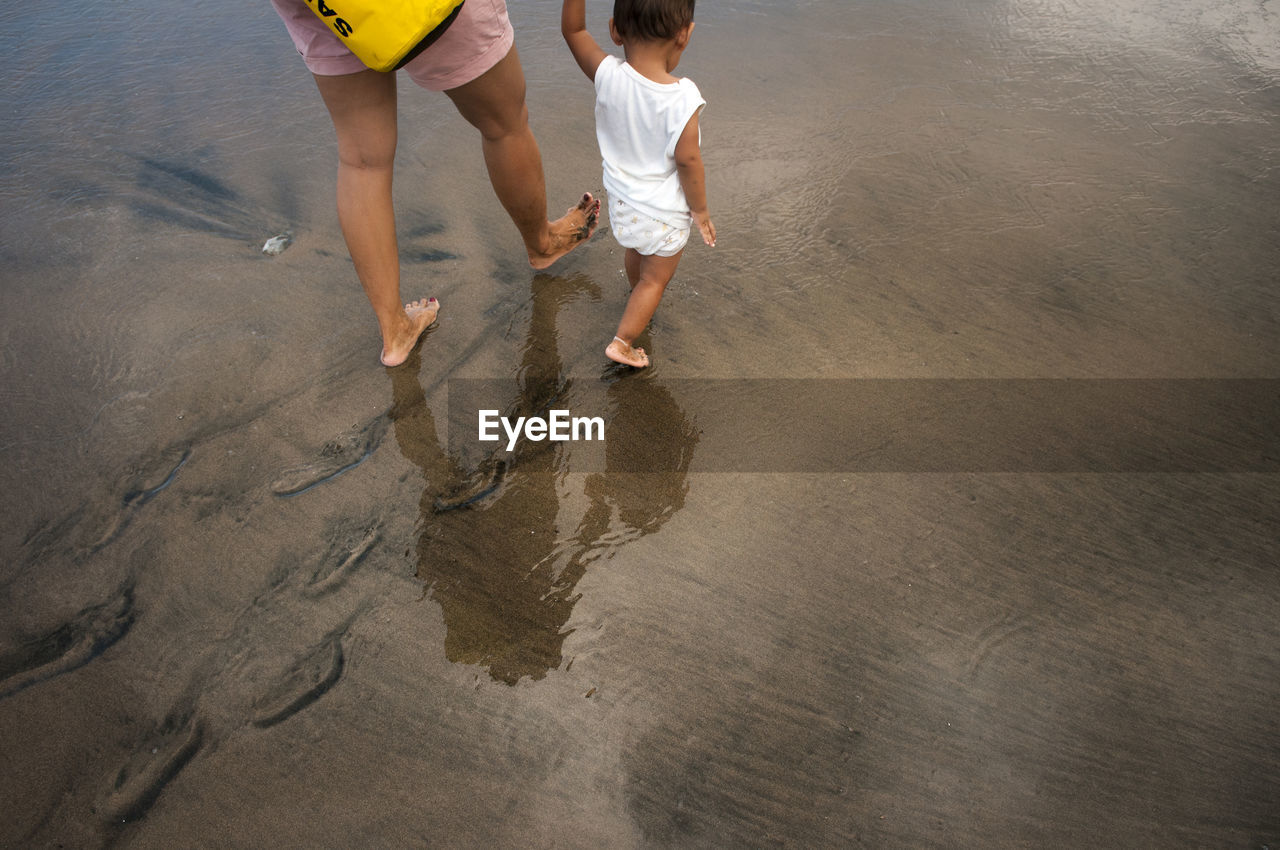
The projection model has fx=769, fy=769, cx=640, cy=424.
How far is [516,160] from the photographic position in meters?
2.33

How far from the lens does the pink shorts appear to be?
1828mm

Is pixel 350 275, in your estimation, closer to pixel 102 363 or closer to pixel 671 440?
pixel 102 363

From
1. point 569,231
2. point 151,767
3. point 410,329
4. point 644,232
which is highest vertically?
point 644,232

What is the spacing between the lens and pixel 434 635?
181cm

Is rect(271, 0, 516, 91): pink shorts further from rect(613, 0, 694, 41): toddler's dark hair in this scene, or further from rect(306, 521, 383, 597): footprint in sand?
rect(306, 521, 383, 597): footprint in sand

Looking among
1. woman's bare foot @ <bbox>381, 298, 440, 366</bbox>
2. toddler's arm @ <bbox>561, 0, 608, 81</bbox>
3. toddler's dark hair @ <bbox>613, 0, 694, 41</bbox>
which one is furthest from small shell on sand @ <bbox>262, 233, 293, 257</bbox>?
toddler's dark hair @ <bbox>613, 0, 694, 41</bbox>

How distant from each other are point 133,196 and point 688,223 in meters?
2.28

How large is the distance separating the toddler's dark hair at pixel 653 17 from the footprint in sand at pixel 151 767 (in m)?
1.91

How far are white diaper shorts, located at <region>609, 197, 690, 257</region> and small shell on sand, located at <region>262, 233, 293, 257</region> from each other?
133cm

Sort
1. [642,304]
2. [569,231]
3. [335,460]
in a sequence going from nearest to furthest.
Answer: [335,460]
[642,304]
[569,231]

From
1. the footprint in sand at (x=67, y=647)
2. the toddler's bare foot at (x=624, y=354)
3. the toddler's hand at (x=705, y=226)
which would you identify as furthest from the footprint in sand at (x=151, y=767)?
the toddler's hand at (x=705, y=226)

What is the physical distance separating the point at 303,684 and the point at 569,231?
66.7 inches

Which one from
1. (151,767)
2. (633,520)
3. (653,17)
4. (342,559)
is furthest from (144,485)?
(653,17)

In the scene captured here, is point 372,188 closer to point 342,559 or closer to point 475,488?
point 475,488
